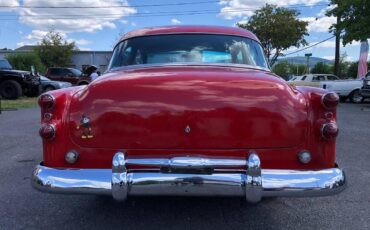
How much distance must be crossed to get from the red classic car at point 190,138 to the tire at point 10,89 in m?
17.2

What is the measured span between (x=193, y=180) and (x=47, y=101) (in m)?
1.29

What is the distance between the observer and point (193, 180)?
3088 mm

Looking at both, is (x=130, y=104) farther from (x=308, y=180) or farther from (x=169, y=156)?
(x=308, y=180)

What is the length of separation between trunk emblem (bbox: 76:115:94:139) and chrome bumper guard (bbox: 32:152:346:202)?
0.85ft

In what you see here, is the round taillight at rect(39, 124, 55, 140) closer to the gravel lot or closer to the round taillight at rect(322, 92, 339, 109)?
the gravel lot

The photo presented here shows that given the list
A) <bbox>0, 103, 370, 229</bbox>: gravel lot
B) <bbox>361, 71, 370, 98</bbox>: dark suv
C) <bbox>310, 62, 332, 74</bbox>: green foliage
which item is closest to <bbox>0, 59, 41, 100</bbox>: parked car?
<bbox>361, 71, 370, 98</bbox>: dark suv

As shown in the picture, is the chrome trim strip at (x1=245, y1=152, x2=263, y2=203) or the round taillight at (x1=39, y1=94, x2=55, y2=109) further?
the round taillight at (x1=39, y1=94, x2=55, y2=109)

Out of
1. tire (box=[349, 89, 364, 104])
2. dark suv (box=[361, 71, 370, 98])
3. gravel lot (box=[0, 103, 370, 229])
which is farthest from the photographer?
tire (box=[349, 89, 364, 104])

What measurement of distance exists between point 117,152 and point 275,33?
37.9 m

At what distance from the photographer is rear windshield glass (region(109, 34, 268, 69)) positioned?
4496 millimetres

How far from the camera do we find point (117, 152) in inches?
130

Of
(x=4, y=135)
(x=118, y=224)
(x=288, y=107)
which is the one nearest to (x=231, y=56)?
(x=288, y=107)

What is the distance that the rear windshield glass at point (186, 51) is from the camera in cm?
450

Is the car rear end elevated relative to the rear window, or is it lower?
elevated
